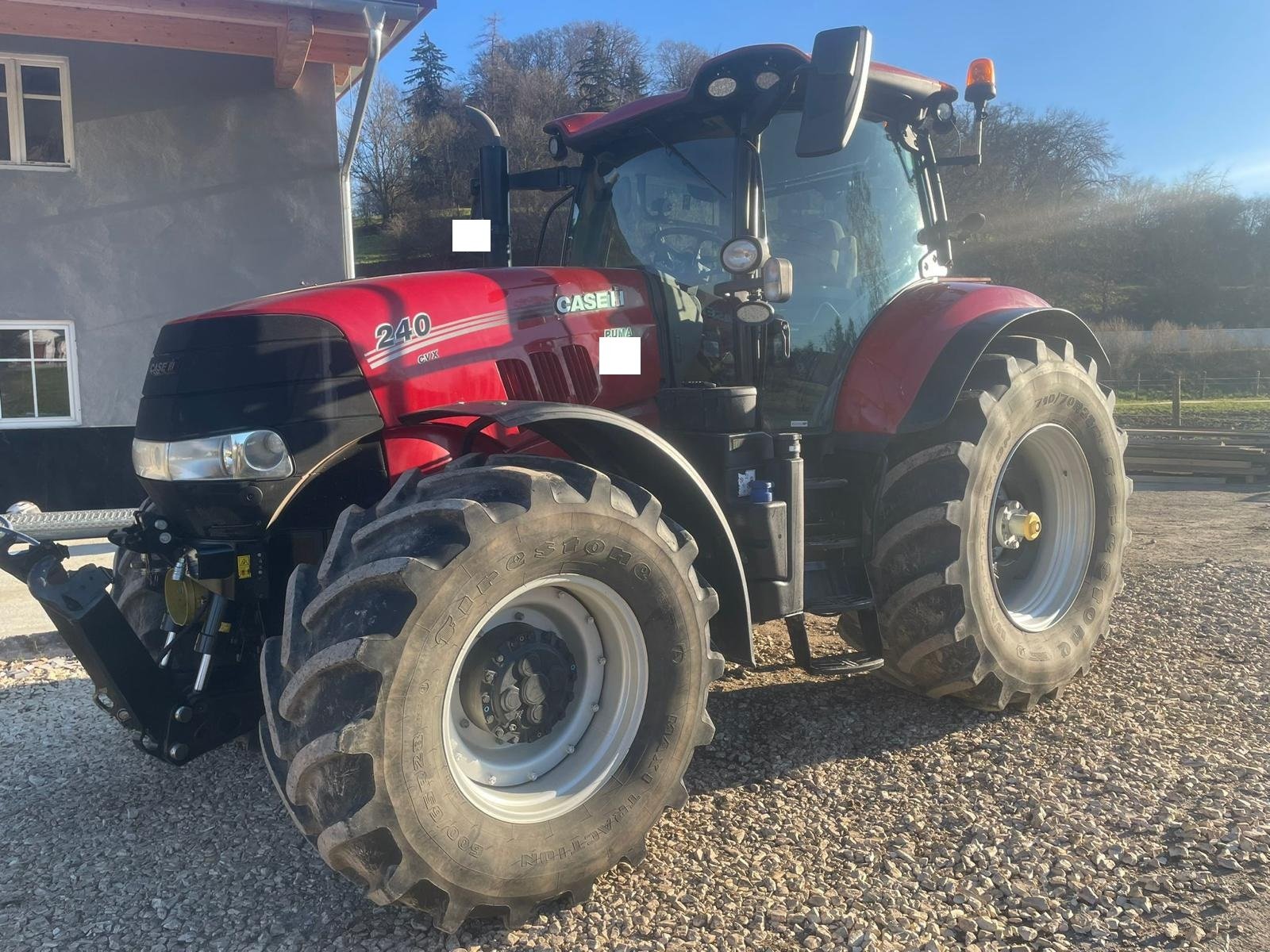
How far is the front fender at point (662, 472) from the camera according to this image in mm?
2713

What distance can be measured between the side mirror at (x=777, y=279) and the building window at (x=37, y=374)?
7871 mm

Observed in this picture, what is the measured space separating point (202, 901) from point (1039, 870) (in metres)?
2.24

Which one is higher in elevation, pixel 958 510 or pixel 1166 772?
pixel 958 510

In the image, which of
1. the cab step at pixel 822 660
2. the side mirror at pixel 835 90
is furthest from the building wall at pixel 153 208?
the side mirror at pixel 835 90

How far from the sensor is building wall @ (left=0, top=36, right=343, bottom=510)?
28.9ft

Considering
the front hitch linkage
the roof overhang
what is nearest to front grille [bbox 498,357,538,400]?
the front hitch linkage

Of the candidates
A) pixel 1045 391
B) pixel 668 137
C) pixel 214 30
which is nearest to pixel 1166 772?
pixel 1045 391

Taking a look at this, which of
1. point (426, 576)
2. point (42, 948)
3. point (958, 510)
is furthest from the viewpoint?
point (958, 510)

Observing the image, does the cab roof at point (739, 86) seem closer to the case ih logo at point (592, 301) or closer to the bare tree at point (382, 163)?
the case ih logo at point (592, 301)

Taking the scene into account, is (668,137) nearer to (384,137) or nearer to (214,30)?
(214,30)

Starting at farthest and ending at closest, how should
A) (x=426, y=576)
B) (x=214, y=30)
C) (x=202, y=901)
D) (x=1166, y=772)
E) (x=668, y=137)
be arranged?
(x=214, y=30) → (x=668, y=137) → (x=1166, y=772) → (x=202, y=901) → (x=426, y=576)

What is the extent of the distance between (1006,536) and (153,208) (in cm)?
828

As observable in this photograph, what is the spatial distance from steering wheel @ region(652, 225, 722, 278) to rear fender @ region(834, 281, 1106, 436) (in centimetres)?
70

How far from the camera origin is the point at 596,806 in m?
2.63
